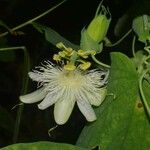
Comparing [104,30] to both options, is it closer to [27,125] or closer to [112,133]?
[112,133]

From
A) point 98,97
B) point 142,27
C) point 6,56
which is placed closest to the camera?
point 98,97

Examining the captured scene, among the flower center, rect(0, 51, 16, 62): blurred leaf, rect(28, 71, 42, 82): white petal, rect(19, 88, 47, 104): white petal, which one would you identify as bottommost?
rect(19, 88, 47, 104): white petal

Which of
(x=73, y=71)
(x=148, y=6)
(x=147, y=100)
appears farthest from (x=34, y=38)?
(x=147, y=100)

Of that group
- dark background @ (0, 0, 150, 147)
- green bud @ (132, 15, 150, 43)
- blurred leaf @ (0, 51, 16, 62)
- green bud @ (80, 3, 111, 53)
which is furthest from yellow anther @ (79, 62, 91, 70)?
blurred leaf @ (0, 51, 16, 62)

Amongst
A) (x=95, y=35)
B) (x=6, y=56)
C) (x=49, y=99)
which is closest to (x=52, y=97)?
(x=49, y=99)

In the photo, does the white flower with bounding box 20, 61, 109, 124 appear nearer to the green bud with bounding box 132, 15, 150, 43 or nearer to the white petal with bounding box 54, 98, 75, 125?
the white petal with bounding box 54, 98, 75, 125

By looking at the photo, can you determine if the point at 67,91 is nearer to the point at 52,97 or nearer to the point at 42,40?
the point at 52,97
